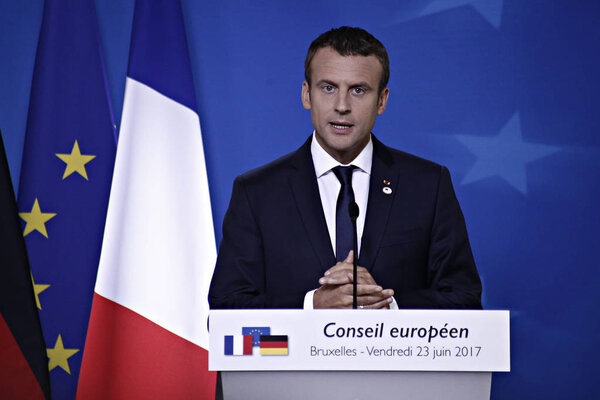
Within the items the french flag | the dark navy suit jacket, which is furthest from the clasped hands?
the french flag

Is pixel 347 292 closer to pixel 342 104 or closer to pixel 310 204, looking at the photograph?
pixel 310 204

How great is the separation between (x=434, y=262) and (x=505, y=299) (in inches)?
48.4

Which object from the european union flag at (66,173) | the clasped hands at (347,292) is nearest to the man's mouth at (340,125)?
the clasped hands at (347,292)

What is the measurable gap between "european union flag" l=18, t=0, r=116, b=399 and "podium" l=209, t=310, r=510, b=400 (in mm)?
1902

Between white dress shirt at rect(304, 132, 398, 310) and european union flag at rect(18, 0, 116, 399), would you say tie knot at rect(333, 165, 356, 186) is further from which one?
european union flag at rect(18, 0, 116, 399)

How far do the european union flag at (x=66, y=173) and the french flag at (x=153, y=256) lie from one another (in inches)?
6.3

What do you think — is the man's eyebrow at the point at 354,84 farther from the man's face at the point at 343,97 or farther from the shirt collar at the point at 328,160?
the shirt collar at the point at 328,160

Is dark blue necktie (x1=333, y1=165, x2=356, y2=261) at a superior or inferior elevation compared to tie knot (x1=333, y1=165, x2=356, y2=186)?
inferior

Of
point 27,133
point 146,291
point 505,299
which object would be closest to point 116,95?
point 27,133

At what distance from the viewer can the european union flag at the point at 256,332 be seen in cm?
116

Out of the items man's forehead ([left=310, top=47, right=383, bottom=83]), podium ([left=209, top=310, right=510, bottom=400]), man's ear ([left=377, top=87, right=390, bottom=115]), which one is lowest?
podium ([left=209, top=310, right=510, bottom=400])

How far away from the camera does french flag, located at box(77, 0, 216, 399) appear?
2729 millimetres

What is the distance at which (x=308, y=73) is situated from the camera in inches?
82.0

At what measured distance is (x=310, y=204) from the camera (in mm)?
1943
